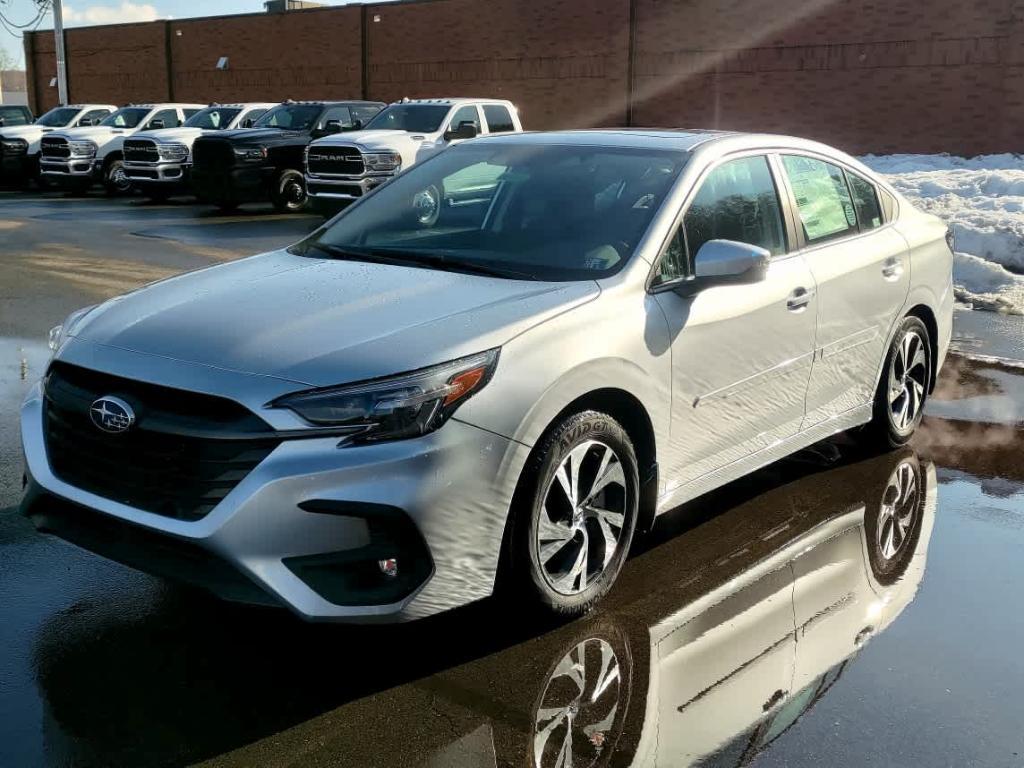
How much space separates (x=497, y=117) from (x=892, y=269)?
14868 millimetres

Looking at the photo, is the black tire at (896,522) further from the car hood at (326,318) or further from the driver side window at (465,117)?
the driver side window at (465,117)

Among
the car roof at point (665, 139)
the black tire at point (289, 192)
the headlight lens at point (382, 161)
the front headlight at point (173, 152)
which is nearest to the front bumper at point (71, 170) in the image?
the front headlight at point (173, 152)

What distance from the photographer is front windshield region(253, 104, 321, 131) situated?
2156 centimetres

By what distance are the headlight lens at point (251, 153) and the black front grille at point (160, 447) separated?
1709 centimetres

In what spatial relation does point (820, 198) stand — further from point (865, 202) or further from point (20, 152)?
point (20, 152)

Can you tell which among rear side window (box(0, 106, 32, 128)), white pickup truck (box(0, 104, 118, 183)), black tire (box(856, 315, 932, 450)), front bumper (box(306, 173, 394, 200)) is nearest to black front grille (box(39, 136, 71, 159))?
white pickup truck (box(0, 104, 118, 183))

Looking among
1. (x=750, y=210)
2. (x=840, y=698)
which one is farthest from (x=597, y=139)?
(x=840, y=698)

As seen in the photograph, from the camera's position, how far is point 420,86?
35.7m

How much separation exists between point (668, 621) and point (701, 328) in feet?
3.80

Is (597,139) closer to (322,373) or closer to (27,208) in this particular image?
(322,373)

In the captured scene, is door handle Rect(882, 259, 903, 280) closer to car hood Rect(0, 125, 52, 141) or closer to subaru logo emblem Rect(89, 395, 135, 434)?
subaru logo emblem Rect(89, 395, 135, 434)

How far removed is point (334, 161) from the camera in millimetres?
18453

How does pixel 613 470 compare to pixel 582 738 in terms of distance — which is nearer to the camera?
pixel 582 738

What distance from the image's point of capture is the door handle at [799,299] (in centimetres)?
506
